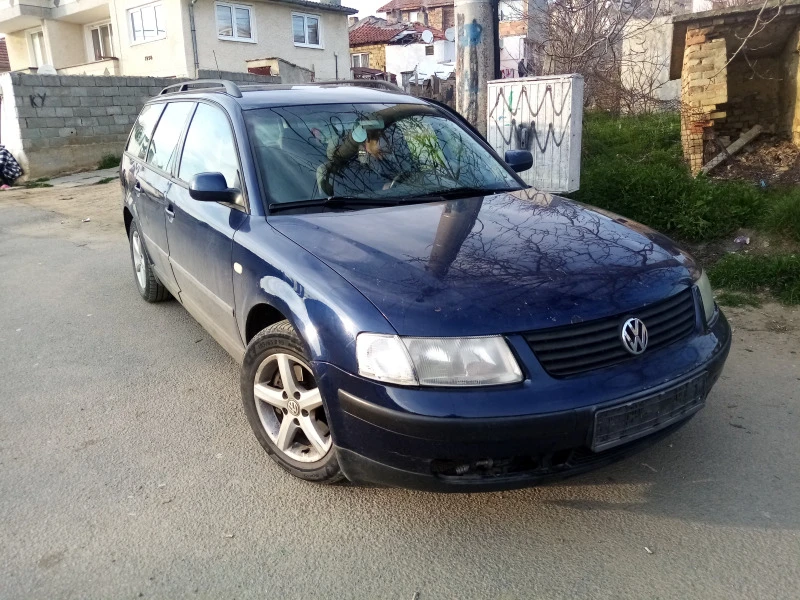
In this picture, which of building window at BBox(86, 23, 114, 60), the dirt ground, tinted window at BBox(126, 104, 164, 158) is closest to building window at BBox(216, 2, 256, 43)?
building window at BBox(86, 23, 114, 60)

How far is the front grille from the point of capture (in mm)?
2492

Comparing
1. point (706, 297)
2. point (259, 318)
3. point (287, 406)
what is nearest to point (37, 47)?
point (259, 318)

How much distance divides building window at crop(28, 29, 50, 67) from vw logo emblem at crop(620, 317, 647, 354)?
3197cm

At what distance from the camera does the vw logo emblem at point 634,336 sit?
2.60m

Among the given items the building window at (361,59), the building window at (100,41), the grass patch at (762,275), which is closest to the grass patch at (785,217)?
the grass patch at (762,275)

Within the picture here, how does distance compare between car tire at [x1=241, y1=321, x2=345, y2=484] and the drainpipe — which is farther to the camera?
the drainpipe

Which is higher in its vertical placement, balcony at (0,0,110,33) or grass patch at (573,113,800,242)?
balcony at (0,0,110,33)

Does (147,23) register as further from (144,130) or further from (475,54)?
(144,130)

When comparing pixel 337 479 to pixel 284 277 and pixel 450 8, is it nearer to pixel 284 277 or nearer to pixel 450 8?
pixel 284 277

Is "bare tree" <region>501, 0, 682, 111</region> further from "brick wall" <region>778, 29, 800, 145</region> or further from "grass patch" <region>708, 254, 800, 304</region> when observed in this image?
"grass patch" <region>708, 254, 800, 304</region>

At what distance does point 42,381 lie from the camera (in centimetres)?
430

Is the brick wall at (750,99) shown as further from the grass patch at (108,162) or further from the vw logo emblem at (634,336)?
the grass patch at (108,162)

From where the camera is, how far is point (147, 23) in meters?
23.9

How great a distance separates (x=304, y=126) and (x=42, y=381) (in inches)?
90.7
